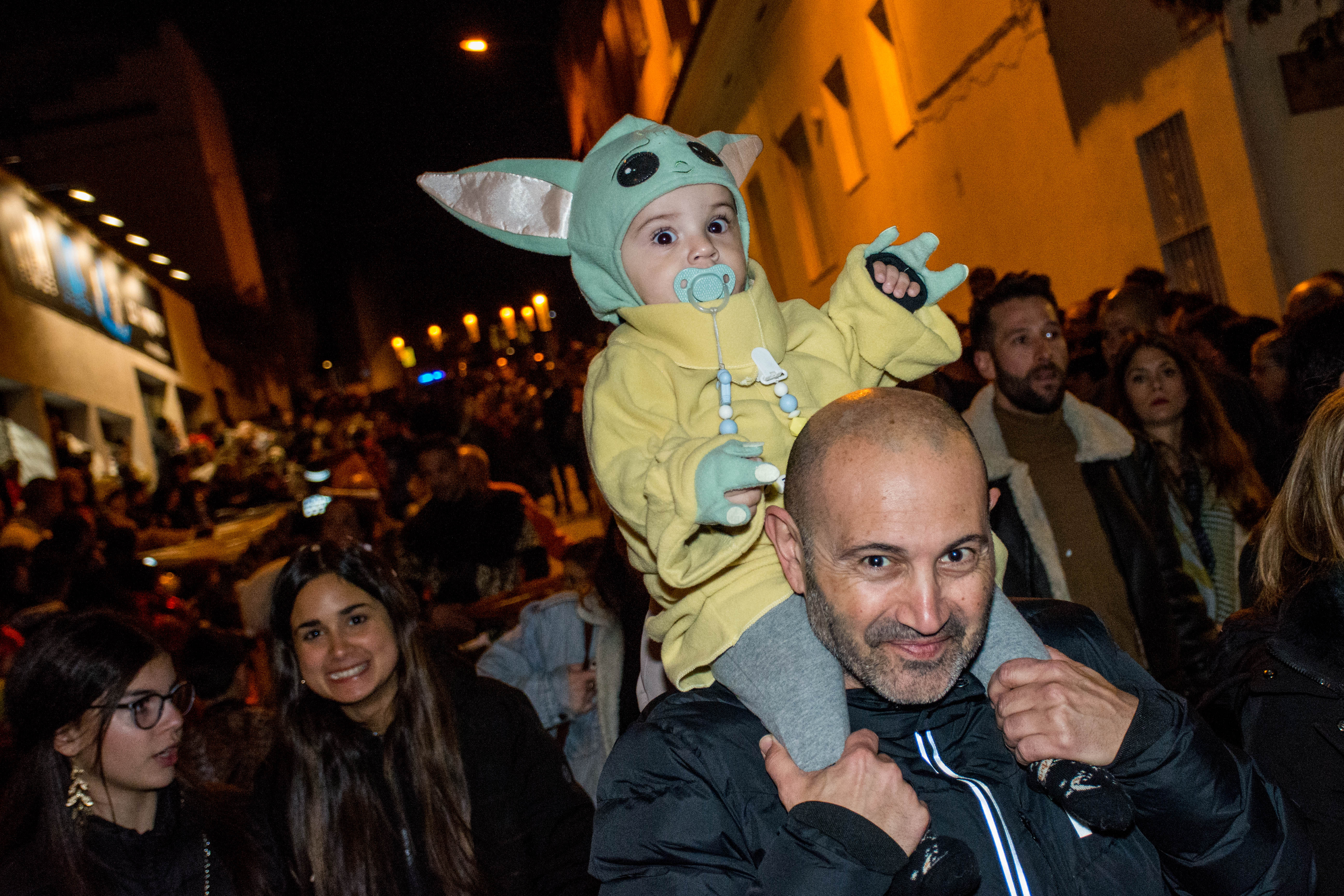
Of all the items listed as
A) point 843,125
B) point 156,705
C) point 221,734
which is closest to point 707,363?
point 156,705

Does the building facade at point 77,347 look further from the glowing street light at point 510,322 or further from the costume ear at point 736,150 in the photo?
the costume ear at point 736,150

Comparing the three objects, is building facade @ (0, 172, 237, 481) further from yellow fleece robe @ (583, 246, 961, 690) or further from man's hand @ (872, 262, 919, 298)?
man's hand @ (872, 262, 919, 298)

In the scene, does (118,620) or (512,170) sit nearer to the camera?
(512,170)

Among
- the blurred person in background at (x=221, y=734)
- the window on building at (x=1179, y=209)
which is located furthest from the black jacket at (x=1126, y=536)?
the window on building at (x=1179, y=209)

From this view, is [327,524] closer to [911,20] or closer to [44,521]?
[44,521]

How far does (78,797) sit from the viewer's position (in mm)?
3033

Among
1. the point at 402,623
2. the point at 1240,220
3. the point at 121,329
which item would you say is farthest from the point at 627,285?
the point at 121,329

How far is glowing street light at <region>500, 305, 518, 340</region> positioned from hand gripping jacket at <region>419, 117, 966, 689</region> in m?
23.5

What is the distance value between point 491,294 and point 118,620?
30885 mm

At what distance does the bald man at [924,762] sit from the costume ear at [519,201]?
1.20 metres

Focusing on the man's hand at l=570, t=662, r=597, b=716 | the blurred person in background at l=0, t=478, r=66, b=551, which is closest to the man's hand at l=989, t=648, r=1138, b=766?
the man's hand at l=570, t=662, r=597, b=716

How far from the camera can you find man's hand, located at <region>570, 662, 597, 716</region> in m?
4.57

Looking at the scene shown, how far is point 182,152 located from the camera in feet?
97.5

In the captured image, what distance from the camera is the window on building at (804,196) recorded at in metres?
16.1
